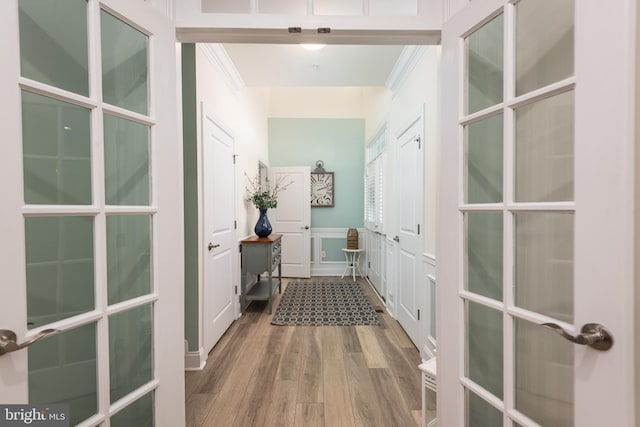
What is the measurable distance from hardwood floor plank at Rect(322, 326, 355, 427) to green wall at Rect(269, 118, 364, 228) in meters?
2.96

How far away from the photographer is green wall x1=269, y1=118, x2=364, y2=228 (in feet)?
18.8

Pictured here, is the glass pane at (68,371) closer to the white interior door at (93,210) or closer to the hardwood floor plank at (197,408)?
the white interior door at (93,210)

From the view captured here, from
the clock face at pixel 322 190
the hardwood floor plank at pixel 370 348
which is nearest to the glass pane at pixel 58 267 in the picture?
the hardwood floor plank at pixel 370 348

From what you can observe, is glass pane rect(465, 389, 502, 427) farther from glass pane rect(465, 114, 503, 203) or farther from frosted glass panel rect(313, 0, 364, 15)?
frosted glass panel rect(313, 0, 364, 15)

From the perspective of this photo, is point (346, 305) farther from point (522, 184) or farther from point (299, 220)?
point (522, 184)

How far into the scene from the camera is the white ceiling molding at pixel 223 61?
2.59 meters

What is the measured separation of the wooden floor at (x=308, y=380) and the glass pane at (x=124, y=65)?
1.76m

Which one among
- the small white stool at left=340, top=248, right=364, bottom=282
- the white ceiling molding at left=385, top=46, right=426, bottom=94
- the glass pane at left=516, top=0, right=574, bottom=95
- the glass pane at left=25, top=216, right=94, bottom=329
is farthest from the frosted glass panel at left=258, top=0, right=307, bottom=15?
the small white stool at left=340, top=248, right=364, bottom=282

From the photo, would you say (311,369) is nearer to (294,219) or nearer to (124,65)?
(124,65)

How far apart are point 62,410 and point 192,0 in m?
1.56

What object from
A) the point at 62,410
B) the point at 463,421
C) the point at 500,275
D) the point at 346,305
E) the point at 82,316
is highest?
the point at 500,275

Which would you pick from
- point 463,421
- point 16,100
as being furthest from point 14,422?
point 463,421

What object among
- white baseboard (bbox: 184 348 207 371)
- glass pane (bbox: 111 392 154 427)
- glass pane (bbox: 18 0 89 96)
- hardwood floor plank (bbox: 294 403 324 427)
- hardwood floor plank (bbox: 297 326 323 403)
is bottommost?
hardwood floor plank (bbox: 297 326 323 403)

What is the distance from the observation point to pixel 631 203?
0.69 m
